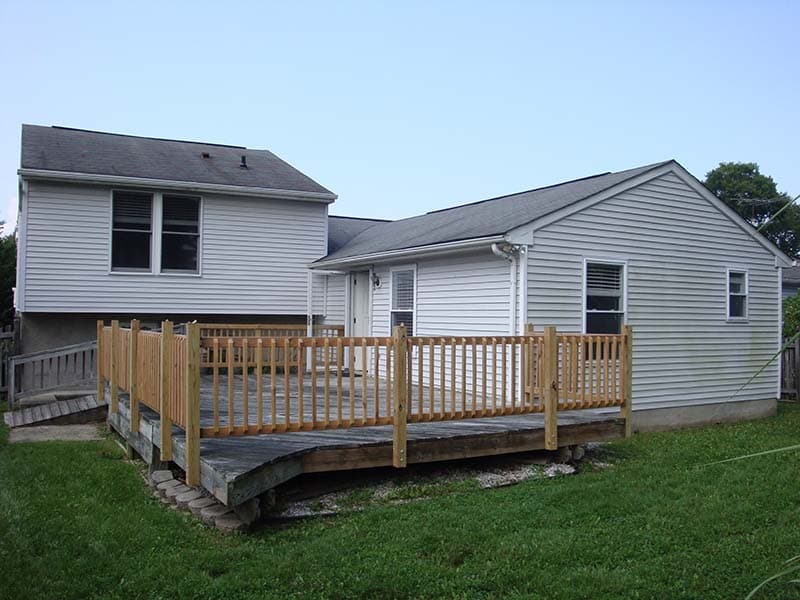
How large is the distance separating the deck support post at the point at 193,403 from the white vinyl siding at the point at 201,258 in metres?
8.79

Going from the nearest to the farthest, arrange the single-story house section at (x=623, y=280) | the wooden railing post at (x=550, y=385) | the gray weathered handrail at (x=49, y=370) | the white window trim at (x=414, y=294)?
the wooden railing post at (x=550, y=385) < the single-story house section at (x=623, y=280) < the gray weathered handrail at (x=49, y=370) < the white window trim at (x=414, y=294)

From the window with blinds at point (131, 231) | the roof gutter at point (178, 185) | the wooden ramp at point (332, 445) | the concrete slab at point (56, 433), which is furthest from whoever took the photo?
the window with blinds at point (131, 231)

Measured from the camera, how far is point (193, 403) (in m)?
5.58

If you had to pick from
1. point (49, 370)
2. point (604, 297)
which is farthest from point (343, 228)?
point (604, 297)

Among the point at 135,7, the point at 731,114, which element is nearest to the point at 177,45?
the point at 135,7

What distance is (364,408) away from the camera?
6.40 metres

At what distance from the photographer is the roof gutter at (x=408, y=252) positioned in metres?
9.91

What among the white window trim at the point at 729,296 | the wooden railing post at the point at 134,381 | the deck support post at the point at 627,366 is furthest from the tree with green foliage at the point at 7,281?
the white window trim at the point at 729,296

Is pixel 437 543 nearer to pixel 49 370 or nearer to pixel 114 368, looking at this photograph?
pixel 114 368

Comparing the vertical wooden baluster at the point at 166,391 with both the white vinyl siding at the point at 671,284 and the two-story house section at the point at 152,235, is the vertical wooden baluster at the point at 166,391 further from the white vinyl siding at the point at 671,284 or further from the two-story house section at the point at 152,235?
the two-story house section at the point at 152,235

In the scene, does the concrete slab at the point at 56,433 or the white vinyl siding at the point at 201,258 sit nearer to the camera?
the concrete slab at the point at 56,433

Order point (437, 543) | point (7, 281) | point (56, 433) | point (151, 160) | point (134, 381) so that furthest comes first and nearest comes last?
point (7, 281) → point (151, 160) → point (56, 433) → point (134, 381) → point (437, 543)

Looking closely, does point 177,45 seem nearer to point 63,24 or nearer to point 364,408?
point 63,24

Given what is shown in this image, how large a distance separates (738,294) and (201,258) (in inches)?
409
